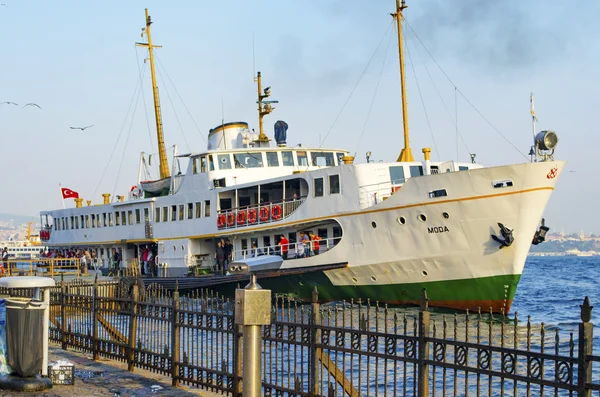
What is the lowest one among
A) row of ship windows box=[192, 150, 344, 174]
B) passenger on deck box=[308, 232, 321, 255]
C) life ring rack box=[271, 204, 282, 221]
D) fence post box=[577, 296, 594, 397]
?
fence post box=[577, 296, 594, 397]

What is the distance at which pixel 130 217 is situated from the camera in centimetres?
3812

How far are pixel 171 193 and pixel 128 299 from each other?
22.1 m

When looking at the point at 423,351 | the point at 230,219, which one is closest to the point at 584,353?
the point at 423,351

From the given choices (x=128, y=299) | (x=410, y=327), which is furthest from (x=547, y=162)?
(x=128, y=299)

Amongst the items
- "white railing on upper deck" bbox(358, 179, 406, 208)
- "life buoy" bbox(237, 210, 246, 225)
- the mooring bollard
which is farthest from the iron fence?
"life buoy" bbox(237, 210, 246, 225)

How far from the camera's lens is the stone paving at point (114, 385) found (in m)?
11.0

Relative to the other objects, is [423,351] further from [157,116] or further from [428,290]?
[157,116]

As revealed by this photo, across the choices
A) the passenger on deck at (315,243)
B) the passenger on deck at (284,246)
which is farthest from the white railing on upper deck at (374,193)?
the passenger on deck at (284,246)

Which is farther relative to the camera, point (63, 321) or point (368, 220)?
point (368, 220)

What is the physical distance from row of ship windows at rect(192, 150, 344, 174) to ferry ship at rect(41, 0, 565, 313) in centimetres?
4

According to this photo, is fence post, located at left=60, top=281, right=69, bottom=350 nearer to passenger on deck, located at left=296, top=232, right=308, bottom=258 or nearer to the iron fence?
the iron fence

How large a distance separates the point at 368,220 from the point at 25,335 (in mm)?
14758

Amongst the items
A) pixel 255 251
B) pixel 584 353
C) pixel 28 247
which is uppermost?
pixel 255 251

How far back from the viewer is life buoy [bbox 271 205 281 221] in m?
27.5
